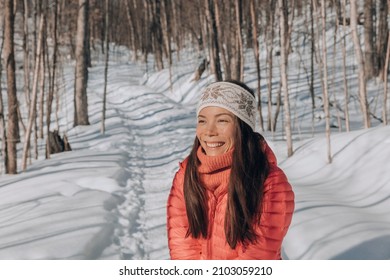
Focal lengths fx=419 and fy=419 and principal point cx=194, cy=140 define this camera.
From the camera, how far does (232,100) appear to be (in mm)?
1984

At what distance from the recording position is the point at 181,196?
2.09 metres

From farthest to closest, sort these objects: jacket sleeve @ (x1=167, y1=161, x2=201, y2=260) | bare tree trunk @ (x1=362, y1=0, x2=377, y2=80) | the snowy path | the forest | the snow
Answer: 1. bare tree trunk @ (x1=362, y1=0, x2=377, y2=80)
2. the forest
3. the snowy path
4. the snow
5. jacket sleeve @ (x1=167, y1=161, x2=201, y2=260)

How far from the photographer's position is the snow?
12.3ft

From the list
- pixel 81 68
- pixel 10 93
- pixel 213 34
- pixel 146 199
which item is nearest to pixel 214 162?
pixel 146 199

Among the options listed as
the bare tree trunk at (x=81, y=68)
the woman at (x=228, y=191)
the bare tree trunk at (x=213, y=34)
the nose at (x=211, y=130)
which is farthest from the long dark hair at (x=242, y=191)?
the bare tree trunk at (x=213, y=34)

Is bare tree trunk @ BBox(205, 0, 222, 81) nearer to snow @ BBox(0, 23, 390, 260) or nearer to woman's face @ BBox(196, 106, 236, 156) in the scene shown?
snow @ BBox(0, 23, 390, 260)

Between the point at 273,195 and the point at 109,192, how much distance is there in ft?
14.3

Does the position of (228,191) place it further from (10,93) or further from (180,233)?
(10,93)

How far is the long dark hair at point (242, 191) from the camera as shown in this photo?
1.91 metres

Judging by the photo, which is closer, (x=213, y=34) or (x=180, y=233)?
(x=180, y=233)

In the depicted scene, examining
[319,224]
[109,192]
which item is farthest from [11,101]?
[319,224]

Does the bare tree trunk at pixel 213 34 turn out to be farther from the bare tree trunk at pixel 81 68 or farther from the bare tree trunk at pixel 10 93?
the bare tree trunk at pixel 10 93

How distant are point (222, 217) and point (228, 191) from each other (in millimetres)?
149

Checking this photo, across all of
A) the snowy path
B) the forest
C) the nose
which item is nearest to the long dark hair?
the nose
